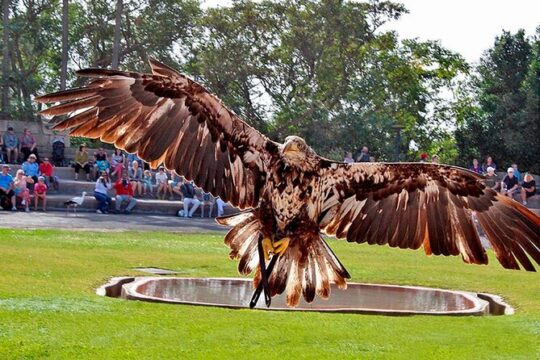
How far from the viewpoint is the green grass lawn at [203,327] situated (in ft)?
33.8

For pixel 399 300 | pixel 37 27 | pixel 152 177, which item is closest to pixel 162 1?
pixel 37 27

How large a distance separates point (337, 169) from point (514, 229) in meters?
1.55

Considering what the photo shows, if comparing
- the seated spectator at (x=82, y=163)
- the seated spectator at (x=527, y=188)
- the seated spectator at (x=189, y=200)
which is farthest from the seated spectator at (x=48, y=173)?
the seated spectator at (x=527, y=188)

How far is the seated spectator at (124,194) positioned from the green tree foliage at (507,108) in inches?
633

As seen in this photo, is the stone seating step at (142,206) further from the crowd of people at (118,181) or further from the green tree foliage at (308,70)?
the green tree foliage at (308,70)

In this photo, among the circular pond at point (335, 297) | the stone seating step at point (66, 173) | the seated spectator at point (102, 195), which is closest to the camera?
the circular pond at point (335, 297)

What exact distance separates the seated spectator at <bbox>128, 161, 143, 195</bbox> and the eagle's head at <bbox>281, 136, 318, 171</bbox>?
912 inches

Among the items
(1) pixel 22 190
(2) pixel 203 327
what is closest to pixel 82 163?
(1) pixel 22 190

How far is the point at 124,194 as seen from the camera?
29141 mm

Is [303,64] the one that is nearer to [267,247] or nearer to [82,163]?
[82,163]

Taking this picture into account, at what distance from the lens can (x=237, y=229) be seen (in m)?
8.16

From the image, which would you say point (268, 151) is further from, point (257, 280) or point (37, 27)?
point (37, 27)

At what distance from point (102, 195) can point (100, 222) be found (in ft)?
10.2

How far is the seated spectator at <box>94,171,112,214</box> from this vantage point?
93.0 ft
